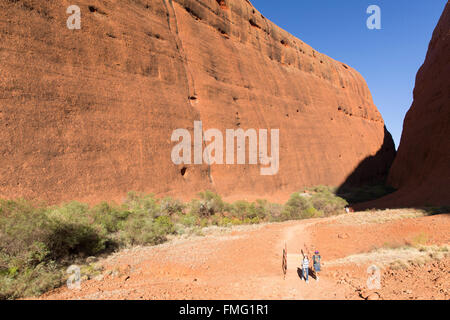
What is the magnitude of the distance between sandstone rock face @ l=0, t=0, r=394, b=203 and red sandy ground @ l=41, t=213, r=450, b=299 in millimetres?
5382

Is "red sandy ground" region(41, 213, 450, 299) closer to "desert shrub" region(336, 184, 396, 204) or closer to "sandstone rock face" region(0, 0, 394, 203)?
"sandstone rock face" region(0, 0, 394, 203)

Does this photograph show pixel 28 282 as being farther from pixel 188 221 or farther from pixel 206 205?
pixel 206 205

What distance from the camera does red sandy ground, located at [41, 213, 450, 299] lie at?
4.47m

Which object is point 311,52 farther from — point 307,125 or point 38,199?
point 38,199

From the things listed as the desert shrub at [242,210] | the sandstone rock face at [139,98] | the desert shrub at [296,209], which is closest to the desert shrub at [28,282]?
the sandstone rock face at [139,98]

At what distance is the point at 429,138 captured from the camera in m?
20.7

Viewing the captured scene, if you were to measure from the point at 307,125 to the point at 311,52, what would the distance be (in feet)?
40.3

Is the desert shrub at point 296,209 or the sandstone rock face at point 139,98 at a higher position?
the sandstone rock face at point 139,98

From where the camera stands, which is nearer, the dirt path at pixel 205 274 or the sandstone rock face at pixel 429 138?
the dirt path at pixel 205 274

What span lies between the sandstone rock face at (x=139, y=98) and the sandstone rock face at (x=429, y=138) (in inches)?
281

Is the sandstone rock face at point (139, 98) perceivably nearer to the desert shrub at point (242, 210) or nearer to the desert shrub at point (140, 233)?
the desert shrub at point (242, 210)

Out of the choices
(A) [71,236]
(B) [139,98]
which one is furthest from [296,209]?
(A) [71,236]

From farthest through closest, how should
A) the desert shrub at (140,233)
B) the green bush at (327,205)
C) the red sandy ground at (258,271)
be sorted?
1. the green bush at (327,205)
2. the desert shrub at (140,233)
3. the red sandy ground at (258,271)

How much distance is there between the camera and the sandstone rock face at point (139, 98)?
10.2 meters
